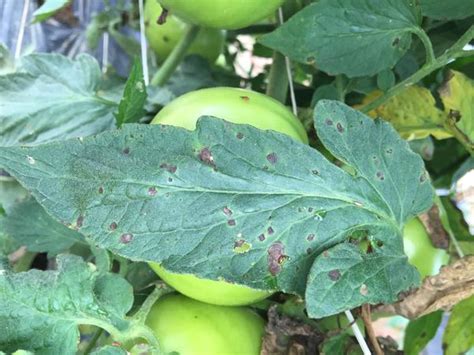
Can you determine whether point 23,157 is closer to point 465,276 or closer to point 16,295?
point 16,295

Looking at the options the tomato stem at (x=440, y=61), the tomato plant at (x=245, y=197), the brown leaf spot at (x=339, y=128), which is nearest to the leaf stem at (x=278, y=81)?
the tomato plant at (x=245, y=197)

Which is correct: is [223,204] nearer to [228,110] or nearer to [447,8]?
[228,110]

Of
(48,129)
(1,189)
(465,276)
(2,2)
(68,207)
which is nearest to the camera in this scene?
(68,207)

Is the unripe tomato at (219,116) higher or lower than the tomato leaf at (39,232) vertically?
higher

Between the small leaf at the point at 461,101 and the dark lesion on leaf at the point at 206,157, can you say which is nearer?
the dark lesion on leaf at the point at 206,157

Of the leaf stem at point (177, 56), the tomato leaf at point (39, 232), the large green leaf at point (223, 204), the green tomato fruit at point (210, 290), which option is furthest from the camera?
the leaf stem at point (177, 56)

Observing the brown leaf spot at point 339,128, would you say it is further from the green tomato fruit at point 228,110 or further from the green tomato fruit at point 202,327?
the green tomato fruit at point 202,327

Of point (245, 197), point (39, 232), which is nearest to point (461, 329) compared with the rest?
point (245, 197)

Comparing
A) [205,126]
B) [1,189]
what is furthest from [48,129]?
[205,126]
